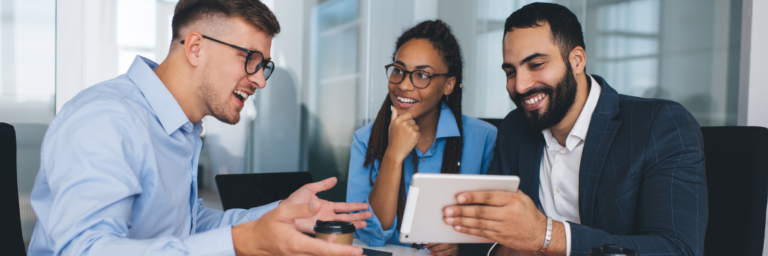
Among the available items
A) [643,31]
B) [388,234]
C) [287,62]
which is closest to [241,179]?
[388,234]

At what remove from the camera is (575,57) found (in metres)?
1.72

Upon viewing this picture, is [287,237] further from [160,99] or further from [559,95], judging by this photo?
[559,95]

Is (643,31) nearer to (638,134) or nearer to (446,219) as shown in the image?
(638,134)

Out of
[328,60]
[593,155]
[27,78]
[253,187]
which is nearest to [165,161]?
[253,187]

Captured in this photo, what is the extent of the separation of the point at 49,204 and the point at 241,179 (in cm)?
126

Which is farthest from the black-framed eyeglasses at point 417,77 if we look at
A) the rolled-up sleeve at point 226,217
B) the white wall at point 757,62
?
the white wall at point 757,62

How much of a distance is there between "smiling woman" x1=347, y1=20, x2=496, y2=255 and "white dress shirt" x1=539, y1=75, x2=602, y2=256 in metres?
0.45

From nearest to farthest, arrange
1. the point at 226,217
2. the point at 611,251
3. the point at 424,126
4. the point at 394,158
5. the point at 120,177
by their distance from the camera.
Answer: the point at 611,251 < the point at 120,177 < the point at 226,217 < the point at 394,158 < the point at 424,126

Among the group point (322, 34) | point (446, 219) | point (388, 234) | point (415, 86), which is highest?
point (322, 34)

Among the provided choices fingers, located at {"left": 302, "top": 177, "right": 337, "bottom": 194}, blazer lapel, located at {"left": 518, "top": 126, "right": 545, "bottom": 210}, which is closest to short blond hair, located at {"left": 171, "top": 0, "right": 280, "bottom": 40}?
fingers, located at {"left": 302, "top": 177, "right": 337, "bottom": 194}

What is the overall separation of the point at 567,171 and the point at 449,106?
2.45ft

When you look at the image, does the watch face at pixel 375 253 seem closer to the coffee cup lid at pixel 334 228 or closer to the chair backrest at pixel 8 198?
the coffee cup lid at pixel 334 228

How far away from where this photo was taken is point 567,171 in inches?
67.5

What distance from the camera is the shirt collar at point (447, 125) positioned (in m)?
2.14
